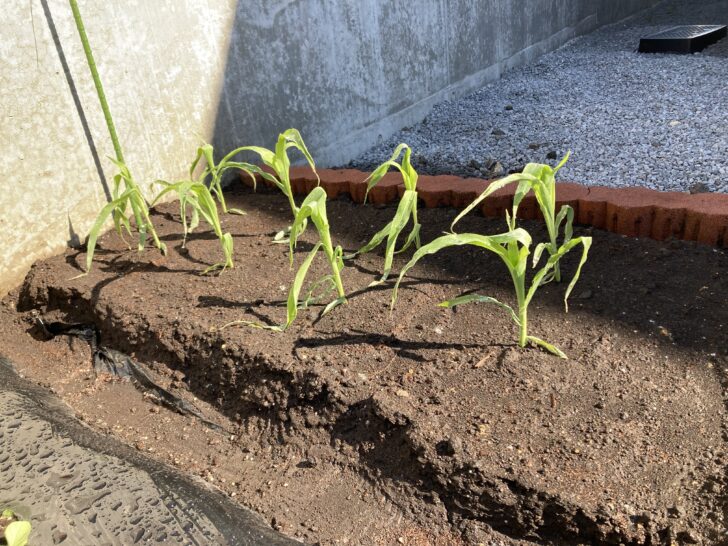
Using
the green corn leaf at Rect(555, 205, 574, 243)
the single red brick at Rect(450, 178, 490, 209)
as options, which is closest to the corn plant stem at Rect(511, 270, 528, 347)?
the green corn leaf at Rect(555, 205, 574, 243)

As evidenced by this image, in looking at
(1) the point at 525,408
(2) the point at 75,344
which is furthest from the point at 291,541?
(2) the point at 75,344

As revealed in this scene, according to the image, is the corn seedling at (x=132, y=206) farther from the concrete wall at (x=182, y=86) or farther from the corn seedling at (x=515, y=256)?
the corn seedling at (x=515, y=256)

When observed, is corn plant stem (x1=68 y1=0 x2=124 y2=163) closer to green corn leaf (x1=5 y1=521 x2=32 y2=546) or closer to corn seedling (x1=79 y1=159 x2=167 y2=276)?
corn seedling (x1=79 y1=159 x2=167 y2=276)

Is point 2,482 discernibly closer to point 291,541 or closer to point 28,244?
point 291,541

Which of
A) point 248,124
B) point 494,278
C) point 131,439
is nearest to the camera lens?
point 131,439

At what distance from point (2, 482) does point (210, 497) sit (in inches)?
15.7

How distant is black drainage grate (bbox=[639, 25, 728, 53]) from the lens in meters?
4.73

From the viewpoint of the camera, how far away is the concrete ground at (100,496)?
1.13 meters

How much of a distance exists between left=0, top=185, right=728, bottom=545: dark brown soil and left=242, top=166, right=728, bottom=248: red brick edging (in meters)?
0.07

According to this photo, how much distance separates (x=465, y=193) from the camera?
6.98ft

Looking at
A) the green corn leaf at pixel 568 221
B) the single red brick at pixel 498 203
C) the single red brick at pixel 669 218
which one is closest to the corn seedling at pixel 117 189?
the single red brick at pixel 498 203

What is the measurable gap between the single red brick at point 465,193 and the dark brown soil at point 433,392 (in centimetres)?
16

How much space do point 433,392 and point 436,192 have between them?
95 centimetres

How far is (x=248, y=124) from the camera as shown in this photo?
2719mm
